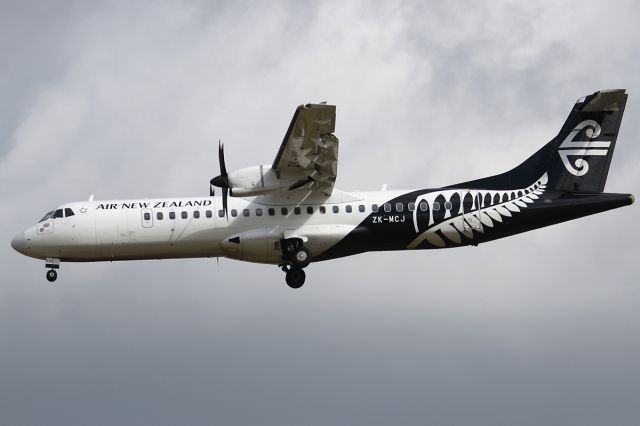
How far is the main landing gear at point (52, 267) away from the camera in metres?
34.6

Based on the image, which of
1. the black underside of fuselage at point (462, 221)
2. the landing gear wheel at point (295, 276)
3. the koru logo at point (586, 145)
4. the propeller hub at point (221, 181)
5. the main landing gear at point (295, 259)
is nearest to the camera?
the propeller hub at point (221, 181)

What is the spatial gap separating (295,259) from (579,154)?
9.96 metres

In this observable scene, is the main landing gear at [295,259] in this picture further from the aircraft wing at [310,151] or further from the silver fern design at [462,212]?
the silver fern design at [462,212]

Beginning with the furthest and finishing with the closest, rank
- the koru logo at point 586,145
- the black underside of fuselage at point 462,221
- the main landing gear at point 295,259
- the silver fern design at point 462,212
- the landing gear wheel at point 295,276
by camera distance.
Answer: the koru logo at point 586,145, the landing gear wheel at point 295,276, the silver fern design at point 462,212, the black underside of fuselage at point 462,221, the main landing gear at point 295,259

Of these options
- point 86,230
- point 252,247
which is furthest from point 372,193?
point 86,230

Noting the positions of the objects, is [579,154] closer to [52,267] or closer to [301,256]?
[301,256]

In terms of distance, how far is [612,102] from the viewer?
35.2m

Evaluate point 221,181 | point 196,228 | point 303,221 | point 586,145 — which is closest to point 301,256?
point 303,221

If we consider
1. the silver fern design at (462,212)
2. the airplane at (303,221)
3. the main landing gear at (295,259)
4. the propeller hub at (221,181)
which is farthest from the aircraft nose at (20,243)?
the silver fern design at (462,212)

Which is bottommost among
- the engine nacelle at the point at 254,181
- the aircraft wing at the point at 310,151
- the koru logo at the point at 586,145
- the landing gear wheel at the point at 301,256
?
the landing gear wheel at the point at 301,256

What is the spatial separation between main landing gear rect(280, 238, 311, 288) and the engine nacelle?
2113mm

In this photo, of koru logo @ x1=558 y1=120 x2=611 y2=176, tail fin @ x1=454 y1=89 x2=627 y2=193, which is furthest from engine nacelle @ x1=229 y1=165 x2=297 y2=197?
koru logo @ x1=558 y1=120 x2=611 y2=176

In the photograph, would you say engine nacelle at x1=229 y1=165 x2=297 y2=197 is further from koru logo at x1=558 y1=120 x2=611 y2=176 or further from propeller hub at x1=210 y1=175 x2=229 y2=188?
koru logo at x1=558 y1=120 x2=611 y2=176

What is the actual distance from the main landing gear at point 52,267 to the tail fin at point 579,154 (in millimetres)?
13172
